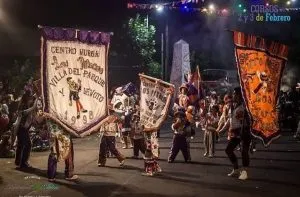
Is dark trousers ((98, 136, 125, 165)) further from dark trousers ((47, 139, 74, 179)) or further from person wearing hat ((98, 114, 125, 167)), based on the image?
dark trousers ((47, 139, 74, 179))

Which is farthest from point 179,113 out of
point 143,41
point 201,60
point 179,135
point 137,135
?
point 201,60

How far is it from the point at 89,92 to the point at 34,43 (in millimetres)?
15772

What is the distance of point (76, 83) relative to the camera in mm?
9672

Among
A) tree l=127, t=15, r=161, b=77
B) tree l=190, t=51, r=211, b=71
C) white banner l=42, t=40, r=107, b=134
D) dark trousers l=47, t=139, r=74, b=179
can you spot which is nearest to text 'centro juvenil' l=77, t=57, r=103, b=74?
white banner l=42, t=40, r=107, b=134

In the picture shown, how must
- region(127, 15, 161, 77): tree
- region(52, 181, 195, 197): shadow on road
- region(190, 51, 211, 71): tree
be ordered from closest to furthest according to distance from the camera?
1. region(52, 181, 195, 197): shadow on road
2. region(127, 15, 161, 77): tree
3. region(190, 51, 211, 71): tree

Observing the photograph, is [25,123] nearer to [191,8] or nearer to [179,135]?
[179,135]

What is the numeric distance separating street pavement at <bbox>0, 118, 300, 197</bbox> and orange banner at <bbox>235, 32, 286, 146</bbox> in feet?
3.79

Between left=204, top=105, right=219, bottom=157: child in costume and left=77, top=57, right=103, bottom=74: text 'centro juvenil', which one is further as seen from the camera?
left=204, top=105, right=219, bottom=157: child in costume

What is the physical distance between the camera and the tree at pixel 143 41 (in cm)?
3141

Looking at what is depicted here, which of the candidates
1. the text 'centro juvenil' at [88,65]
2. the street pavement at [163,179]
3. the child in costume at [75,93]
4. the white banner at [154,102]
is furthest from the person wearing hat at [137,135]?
the child in costume at [75,93]

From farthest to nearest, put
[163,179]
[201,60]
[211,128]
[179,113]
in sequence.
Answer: [201,60] → [211,128] → [179,113] → [163,179]

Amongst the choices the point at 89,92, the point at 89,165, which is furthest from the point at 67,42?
the point at 89,165

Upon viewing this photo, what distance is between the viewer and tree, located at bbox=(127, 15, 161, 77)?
3141cm

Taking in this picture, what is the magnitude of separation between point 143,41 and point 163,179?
72.3ft
